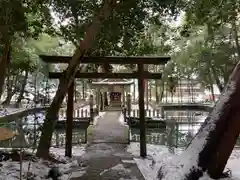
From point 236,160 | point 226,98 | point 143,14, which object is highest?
point 143,14

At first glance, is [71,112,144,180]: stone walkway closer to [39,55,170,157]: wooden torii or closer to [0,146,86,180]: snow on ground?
[0,146,86,180]: snow on ground

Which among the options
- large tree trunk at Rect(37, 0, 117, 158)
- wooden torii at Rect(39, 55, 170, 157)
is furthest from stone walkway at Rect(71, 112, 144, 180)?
large tree trunk at Rect(37, 0, 117, 158)

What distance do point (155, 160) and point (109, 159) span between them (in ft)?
3.73

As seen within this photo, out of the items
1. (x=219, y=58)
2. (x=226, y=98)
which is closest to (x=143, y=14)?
(x=226, y=98)

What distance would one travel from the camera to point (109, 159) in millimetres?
7375

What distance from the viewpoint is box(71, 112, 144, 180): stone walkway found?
594 centimetres

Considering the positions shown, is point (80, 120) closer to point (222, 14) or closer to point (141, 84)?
point (141, 84)

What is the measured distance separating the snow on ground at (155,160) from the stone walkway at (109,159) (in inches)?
6.8

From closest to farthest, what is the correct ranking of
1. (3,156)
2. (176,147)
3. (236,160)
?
1. (3,156)
2. (236,160)
3. (176,147)

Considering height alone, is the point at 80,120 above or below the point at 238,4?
below

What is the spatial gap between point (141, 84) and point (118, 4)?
236 centimetres

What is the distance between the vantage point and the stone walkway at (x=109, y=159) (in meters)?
5.94

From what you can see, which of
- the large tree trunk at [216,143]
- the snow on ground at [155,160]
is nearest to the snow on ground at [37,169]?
the snow on ground at [155,160]

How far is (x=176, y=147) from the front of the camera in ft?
30.1
